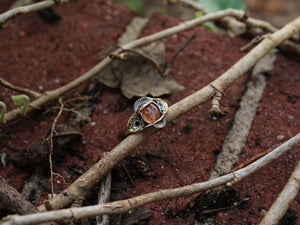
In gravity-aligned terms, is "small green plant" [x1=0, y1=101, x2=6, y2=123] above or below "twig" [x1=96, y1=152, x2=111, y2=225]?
above

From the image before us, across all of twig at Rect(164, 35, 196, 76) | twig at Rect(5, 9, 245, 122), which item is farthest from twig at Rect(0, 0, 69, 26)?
twig at Rect(164, 35, 196, 76)

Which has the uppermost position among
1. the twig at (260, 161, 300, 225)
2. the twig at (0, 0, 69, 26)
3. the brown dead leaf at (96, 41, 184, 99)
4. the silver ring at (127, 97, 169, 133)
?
the twig at (0, 0, 69, 26)

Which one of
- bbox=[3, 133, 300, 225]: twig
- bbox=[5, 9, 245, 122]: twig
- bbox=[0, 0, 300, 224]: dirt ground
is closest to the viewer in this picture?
bbox=[3, 133, 300, 225]: twig

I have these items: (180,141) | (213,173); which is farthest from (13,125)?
(213,173)

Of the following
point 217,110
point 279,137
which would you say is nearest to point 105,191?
point 217,110

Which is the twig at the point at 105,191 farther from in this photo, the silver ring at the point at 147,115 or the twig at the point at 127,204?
the silver ring at the point at 147,115

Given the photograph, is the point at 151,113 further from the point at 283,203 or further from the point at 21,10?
the point at 21,10

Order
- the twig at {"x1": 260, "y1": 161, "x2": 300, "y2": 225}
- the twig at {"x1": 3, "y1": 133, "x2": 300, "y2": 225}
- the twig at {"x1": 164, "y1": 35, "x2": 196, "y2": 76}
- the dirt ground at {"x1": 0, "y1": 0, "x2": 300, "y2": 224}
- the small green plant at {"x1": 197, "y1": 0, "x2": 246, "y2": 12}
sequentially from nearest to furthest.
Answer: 1. the twig at {"x1": 3, "y1": 133, "x2": 300, "y2": 225}
2. the twig at {"x1": 260, "y1": 161, "x2": 300, "y2": 225}
3. the dirt ground at {"x1": 0, "y1": 0, "x2": 300, "y2": 224}
4. the twig at {"x1": 164, "y1": 35, "x2": 196, "y2": 76}
5. the small green plant at {"x1": 197, "y1": 0, "x2": 246, "y2": 12}

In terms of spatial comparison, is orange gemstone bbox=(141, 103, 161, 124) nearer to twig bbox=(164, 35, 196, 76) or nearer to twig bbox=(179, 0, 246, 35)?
twig bbox=(164, 35, 196, 76)
